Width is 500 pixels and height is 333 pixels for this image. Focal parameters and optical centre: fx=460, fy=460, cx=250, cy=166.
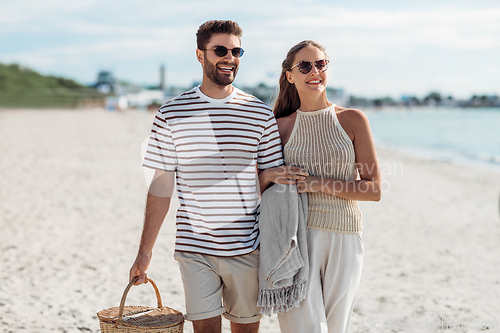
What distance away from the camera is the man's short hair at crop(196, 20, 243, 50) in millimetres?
2250

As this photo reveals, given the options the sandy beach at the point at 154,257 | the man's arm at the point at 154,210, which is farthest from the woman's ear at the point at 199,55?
the sandy beach at the point at 154,257

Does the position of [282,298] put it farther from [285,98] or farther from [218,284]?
[285,98]

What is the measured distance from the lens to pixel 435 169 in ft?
49.0

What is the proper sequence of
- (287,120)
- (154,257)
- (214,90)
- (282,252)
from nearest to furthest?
1. (282,252)
2. (214,90)
3. (287,120)
4. (154,257)

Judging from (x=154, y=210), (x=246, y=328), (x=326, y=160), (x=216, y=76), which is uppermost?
(x=216, y=76)

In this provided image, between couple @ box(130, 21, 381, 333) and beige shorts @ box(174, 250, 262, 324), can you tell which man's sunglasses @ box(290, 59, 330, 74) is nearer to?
couple @ box(130, 21, 381, 333)

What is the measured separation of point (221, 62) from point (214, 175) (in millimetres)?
551

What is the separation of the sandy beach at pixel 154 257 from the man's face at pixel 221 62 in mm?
2234

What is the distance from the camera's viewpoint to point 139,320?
221cm

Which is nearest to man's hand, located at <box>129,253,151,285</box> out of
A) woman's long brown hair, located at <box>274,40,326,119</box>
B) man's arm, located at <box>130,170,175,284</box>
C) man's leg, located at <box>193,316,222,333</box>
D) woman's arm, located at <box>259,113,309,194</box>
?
man's arm, located at <box>130,170,175,284</box>

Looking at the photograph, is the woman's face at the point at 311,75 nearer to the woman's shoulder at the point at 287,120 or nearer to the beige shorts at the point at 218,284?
the woman's shoulder at the point at 287,120

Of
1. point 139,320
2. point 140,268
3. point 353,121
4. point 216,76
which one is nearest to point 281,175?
point 353,121

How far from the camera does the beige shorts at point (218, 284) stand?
2.21m

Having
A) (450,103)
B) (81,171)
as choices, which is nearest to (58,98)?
(81,171)
